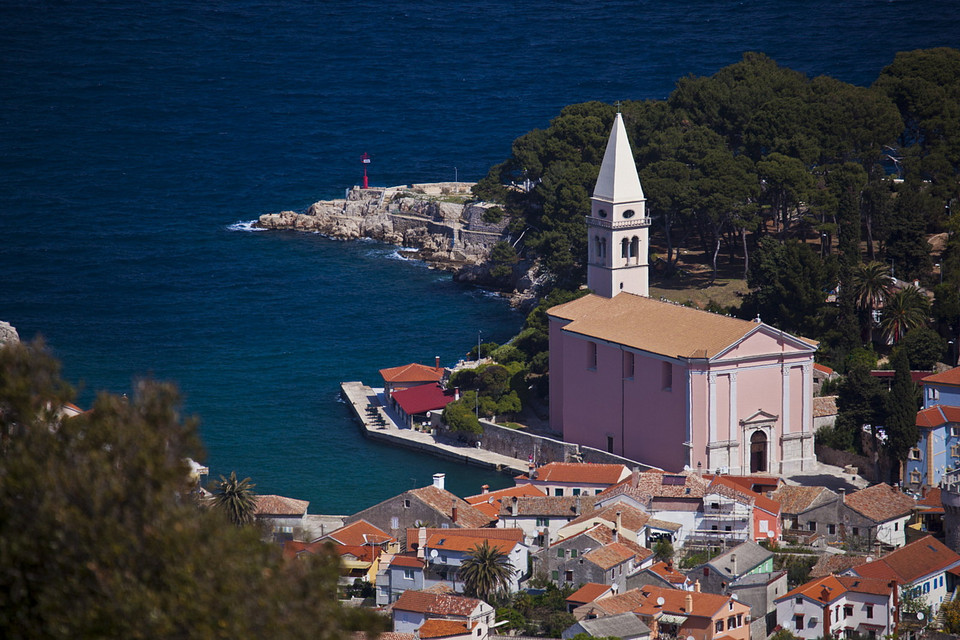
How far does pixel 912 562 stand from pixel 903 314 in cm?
1489

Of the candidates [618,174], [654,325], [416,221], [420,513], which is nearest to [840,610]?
[420,513]

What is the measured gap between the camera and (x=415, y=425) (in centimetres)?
5878

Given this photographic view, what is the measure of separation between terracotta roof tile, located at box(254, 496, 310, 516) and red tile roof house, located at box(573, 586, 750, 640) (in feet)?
34.3

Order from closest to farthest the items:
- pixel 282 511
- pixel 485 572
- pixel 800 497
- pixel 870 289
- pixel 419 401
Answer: pixel 485 572 → pixel 800 497 → pixel 282 511 → pixel 870 289 → pixel 419 401

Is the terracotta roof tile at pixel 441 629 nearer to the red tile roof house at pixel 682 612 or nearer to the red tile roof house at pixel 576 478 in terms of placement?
the red tile roof house at pixel 682 612

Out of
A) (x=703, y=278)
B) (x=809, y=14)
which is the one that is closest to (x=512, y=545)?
(x=703, y=278)

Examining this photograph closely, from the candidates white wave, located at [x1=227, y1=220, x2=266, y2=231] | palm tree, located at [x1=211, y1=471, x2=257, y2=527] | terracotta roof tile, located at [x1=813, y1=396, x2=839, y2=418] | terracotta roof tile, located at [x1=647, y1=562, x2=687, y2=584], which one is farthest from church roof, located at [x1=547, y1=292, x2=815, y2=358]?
white wave, located at [x1=227, y1=220, x2=266, y2=231]

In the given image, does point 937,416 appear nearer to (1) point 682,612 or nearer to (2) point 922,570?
(2) point 922,570

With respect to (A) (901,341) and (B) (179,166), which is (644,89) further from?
(A) (901,341)

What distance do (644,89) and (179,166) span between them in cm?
3258

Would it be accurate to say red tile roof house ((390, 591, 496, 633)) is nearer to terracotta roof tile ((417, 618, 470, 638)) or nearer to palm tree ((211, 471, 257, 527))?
terracotta roof tile ((417, 618, 470, 638))

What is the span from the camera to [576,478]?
50.4 m

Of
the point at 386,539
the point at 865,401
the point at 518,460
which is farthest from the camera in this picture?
the point at 518,460

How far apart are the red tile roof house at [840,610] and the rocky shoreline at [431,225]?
31.3m
